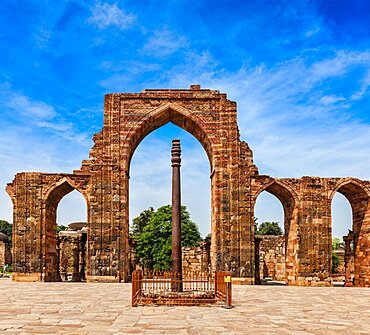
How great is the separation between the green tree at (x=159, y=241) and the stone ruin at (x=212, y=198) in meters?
17.2

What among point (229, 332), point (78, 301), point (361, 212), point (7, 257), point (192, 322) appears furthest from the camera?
point (7, 257)

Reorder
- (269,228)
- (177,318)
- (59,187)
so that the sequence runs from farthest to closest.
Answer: (269,228) < (59,187) < (177,318)

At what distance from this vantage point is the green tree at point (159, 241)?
125 feet

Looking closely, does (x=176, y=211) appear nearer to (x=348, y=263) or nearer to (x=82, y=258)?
(x=348, y=263)

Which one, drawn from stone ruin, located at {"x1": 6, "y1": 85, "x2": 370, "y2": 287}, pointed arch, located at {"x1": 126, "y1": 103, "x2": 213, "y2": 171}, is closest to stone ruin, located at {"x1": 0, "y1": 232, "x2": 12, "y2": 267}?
stone ruin, located at {"x1": 6, "y1": 85, "x2": 370, "y2": 287}

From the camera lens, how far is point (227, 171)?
68.2ft

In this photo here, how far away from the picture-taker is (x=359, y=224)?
21844 millimetres

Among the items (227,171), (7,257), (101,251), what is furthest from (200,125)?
(7,257)

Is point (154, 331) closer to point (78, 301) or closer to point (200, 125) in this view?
point (78, 301)

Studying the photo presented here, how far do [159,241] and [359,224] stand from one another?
20577mm

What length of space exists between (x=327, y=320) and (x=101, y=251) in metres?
13.1

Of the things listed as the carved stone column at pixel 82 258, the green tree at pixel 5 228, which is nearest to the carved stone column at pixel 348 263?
the carved stone column at pixel 82 258

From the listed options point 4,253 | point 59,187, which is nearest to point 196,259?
point 59,187

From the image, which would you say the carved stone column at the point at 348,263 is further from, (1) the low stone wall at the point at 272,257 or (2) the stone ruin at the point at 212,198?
(1) the low stone wall at the point at 272,257
